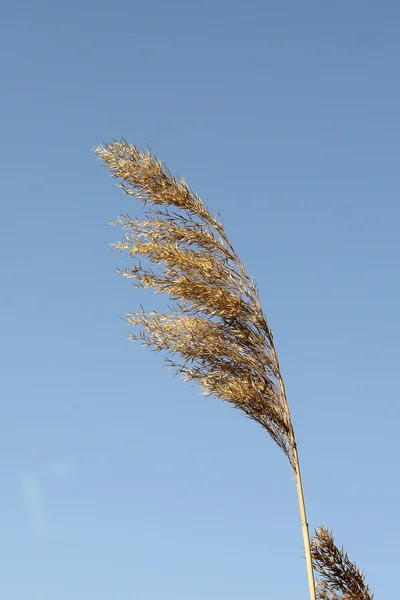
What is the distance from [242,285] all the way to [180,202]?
976mm

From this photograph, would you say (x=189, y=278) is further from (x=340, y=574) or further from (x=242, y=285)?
(x=340, y=574)

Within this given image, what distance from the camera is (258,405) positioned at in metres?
5.64

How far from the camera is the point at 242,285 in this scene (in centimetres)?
599

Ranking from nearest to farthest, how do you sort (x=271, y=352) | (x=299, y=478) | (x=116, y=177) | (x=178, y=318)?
(x=299, y=478) → (x=271, y=352) → (x=178, y=318) → (x=116, y=177)

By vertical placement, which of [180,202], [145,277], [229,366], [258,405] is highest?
[180,202]

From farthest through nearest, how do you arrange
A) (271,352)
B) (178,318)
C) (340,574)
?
(340,574), (178,318), (271,352)

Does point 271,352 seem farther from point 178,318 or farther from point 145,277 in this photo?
point 145,277

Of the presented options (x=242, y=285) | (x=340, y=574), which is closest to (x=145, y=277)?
(x=242, y=285)

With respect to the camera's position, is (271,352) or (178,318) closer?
(271,352)

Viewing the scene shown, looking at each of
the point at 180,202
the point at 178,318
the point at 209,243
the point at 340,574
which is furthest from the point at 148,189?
the point at 340,574

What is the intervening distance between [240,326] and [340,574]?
3137 millimetres

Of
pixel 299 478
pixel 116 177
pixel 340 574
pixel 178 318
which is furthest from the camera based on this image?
pixel 340 574

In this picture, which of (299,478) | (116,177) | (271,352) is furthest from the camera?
(116,177)

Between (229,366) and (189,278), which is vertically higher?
(189,278)
